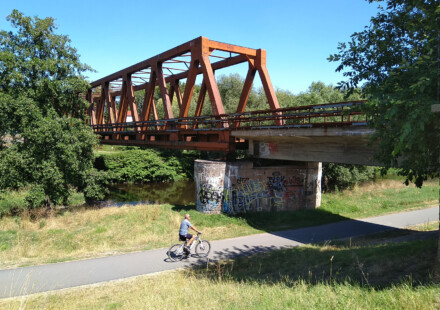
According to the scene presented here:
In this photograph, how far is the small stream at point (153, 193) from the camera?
25139mm

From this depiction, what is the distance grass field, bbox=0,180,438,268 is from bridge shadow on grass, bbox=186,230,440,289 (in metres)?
2.72

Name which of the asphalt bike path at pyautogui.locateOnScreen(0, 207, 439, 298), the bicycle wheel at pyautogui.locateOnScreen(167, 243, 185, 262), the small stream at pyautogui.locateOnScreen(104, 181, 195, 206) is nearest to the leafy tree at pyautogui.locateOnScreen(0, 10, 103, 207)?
the small stream at pyautogui.locateOnScreen(104, 181, 195, 206)

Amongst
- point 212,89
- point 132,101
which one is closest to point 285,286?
point 212,89

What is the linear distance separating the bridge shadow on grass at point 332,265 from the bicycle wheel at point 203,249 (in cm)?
37

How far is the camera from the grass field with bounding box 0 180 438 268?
10781 mm

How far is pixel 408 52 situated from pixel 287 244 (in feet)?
23.7

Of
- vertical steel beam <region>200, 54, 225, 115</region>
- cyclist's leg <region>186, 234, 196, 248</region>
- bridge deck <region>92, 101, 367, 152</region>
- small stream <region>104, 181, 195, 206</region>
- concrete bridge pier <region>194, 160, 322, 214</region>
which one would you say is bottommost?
small stream <region>104, 181, 195, 206</region>

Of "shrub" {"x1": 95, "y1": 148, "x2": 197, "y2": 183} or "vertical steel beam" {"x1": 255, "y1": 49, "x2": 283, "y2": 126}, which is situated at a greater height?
"vertical steel beam" {"x1": 255, "y1": 49, "x2": 283, "y2": 126}

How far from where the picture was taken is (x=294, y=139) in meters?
13.1

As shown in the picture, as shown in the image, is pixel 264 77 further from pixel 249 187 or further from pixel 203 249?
pixel 203 249

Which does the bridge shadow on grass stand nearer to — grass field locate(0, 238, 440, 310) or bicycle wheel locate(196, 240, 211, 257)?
grass field locate(0, 238, 440, 310)

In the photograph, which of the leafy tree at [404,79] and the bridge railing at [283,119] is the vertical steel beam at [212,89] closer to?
the bridge railing at [283,119]

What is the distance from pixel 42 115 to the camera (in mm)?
16797

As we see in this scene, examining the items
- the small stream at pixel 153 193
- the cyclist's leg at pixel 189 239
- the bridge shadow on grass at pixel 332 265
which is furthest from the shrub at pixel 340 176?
the cyclist's leg at pixel 189 239
